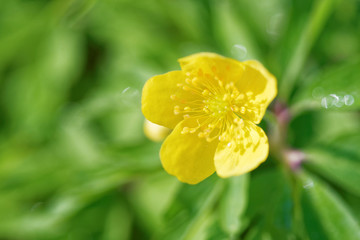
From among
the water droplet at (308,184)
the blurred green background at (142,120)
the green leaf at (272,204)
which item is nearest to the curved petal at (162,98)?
the blurred green background at (142,120)

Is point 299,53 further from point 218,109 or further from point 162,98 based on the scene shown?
point 162,98

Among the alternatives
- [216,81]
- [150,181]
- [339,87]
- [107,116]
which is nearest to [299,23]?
[339,87]

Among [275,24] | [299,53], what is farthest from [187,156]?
[275,24]

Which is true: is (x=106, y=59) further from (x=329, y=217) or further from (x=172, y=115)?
(x=329, y=217)

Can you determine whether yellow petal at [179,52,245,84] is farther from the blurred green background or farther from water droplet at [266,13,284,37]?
water droplet at [266,13,284,37]

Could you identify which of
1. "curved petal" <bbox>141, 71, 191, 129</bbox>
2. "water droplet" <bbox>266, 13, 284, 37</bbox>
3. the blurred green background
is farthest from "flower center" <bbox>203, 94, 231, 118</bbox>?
"water droplet" <bbox>266, 13, 284, 37</bbox>

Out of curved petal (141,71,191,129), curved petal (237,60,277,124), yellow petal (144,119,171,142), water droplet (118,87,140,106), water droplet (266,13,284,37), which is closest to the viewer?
curved petal (237,60,277,124)

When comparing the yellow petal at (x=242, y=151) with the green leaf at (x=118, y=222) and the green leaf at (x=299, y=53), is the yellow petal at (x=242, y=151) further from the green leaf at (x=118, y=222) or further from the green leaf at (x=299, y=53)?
the green leaf at (x=118, y=222)
